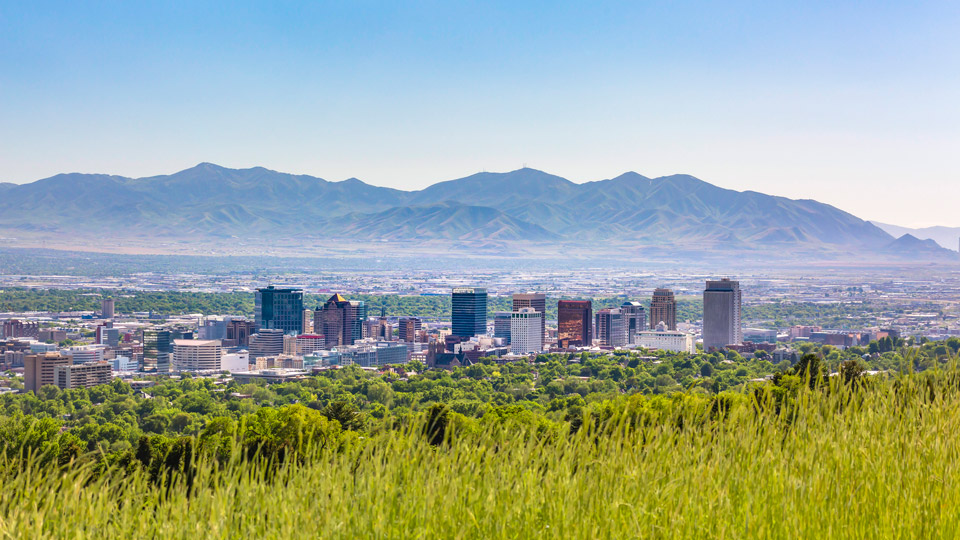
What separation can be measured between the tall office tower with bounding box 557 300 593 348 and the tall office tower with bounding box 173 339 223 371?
31.5m

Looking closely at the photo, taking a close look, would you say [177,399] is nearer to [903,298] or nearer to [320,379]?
[320,379]

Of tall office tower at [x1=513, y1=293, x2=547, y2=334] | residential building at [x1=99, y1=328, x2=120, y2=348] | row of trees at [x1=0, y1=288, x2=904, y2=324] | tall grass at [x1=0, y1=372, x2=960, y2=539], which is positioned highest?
tall grass at [x1=0, y1=372, x2=960, y2=539]

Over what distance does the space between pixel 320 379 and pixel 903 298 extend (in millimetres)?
89335

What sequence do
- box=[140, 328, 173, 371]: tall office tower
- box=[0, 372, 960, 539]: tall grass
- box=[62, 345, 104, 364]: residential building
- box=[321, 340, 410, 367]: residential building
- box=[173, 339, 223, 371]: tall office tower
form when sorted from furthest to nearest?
1. box=[321, 340, 410, 367]: residential building
2. box=[140, 328, 173, 371]: tall office tower
3. box=[173, 339, 223, 371]: tall office tower
4. box=[62, 345, 104, 364]: residential building
5. box=[0, 372, 960, 539]: tall grass

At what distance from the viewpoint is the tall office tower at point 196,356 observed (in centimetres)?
7381

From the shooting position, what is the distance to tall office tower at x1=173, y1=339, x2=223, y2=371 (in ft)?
242

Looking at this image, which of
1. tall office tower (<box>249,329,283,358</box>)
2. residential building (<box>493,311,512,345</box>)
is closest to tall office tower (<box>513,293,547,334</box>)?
residential building (<box>493,311,512,345</box>)

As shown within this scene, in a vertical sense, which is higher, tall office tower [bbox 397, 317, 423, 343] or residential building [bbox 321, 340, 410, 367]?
tall office tower [bbox 397, 317, 423, 343]

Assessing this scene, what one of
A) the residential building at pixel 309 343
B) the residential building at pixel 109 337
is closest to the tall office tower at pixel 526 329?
the residential building at pixel 309 343

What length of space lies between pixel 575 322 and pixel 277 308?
3094 cm

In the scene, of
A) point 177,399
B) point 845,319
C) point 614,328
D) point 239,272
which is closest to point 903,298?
point 845,319

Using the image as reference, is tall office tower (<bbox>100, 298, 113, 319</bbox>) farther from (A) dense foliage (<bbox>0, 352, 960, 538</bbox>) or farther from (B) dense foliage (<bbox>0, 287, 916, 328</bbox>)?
(A) dense foliage (<bbox>0, 352, 960, 538</bbox>)

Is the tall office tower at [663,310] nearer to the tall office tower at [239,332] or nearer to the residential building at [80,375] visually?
the tall office tower at [239,332]

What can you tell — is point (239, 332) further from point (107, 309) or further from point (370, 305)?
point (370, 305)
